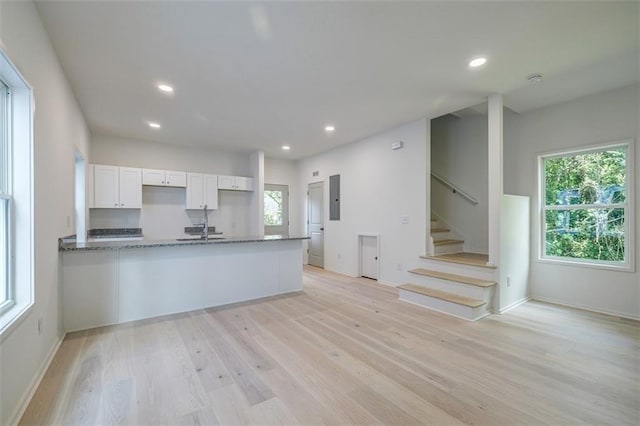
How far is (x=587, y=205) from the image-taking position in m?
3.78

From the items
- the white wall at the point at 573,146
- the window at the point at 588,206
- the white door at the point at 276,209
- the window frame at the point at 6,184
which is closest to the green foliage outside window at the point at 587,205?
the window at the point at 588,206

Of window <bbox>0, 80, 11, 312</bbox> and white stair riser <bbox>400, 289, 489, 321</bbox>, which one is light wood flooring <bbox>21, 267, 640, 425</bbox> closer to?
white stair riser <bbox>400, 289, 489, 321</bbox>

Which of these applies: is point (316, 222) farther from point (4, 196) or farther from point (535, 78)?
point (4, 196)

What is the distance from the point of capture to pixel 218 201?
640 cm

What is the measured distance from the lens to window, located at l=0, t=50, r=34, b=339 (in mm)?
1845

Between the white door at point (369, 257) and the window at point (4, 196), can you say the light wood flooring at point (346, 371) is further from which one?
the white door at point (369, 257)

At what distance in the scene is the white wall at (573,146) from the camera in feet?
11.2

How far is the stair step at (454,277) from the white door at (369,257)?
43.8 inches

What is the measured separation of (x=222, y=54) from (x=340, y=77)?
1237mm

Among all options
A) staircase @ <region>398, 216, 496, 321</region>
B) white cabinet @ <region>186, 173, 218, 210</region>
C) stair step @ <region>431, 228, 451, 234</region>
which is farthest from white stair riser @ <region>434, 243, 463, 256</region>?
white cabinet @ <region>186, 173, 218, 210</region>

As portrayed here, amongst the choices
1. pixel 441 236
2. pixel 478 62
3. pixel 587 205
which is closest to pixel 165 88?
pixel 478 62

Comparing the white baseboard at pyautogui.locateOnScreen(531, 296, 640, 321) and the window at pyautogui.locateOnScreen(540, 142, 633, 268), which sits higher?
the window at pyautogui.locateOnScreen(540, 142, 633, 268)

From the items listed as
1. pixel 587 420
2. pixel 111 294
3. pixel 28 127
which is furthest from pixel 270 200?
pixel 587 420

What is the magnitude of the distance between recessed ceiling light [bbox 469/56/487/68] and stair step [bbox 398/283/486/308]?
2.66m
